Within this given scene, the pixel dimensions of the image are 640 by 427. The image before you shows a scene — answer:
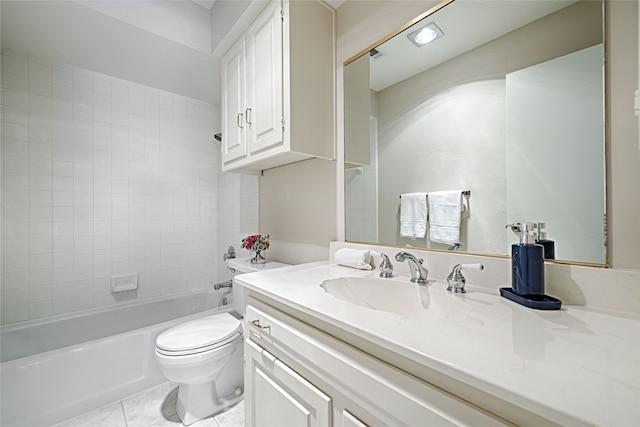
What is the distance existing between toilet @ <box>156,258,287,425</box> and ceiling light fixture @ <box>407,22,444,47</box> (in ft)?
4.73

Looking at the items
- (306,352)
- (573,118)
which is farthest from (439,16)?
(306,352)

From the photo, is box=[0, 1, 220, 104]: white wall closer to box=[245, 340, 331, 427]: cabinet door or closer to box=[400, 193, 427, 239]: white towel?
box=[400, 193, 427, 239]: white towel

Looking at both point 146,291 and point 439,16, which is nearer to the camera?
point 439,16

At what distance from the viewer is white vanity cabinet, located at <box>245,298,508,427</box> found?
460 millimetres

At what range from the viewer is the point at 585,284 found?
69 cm

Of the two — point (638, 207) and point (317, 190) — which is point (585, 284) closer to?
point (638, 207)

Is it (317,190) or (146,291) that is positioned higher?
(317,190)

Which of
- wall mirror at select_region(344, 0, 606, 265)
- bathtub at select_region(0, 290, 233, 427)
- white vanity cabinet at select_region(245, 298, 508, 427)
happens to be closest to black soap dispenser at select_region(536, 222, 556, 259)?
wall mirror at select_region(344, 0, 606, 265)

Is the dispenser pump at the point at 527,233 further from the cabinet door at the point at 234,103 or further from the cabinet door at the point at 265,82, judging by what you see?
the cabinet door at the point at 234,103

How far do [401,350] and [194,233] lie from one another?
2611 mm

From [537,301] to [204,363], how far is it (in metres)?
1.47

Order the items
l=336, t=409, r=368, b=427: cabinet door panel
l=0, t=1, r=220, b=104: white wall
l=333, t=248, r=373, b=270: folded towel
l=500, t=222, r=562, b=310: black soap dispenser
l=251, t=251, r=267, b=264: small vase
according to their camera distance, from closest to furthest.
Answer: l=336, t=409, r=368, b=427: cabinet door panel
l=500, t=222, r=562, b=310: black soap dispenser
l=333, t=248, r=373, b=270: folded towel
l=0, t=1, r=220, b=104: white wall
l=251, t=251, r=267, b=264: small vase

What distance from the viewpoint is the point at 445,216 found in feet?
3.34

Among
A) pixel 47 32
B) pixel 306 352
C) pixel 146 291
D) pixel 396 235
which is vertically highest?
pixel 47 32
